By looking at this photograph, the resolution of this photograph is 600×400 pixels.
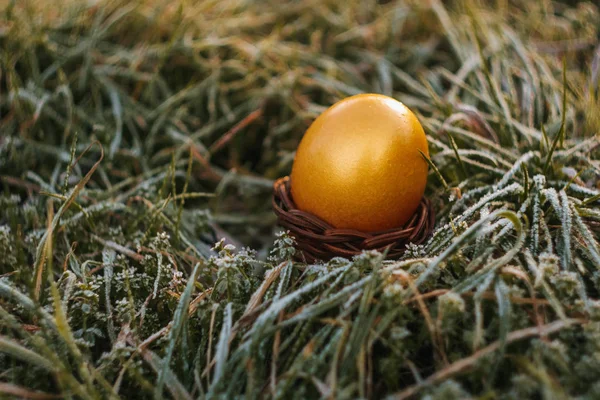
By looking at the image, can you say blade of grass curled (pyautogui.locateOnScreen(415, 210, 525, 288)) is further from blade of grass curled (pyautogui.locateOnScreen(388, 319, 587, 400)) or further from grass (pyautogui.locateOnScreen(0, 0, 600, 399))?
blade of grass curled (pyautogui.locateOnScreen(388, 319, 587, 400))

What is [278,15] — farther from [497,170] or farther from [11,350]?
[11,350]

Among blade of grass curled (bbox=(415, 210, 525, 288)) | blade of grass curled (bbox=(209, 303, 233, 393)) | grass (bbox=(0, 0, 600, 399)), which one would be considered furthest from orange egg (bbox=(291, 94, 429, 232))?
blade of grass curled (bbox=(209, 303, 233, 393))

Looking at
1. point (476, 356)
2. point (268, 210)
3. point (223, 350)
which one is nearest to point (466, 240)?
point (476, 356)

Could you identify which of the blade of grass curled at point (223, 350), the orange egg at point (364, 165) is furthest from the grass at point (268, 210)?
the orange egg at point (364, 165)

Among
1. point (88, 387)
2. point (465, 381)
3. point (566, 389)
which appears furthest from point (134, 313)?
point (566, 389)

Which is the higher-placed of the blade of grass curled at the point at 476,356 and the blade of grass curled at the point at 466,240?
the blade of grass curled at the point at 466,240

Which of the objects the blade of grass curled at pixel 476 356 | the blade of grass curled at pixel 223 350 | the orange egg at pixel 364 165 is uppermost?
the orange egg at pixel 364 165

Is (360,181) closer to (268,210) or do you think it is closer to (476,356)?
(476,356)

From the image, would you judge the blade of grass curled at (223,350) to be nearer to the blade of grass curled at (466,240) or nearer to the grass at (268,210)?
the grass at (268,210)
